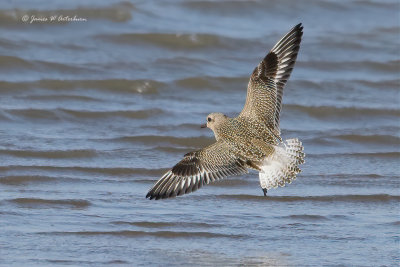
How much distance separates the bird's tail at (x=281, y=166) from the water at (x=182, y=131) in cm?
33

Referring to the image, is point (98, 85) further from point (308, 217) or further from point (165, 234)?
point (165, 234)

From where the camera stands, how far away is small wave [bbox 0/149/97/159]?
7.85 m

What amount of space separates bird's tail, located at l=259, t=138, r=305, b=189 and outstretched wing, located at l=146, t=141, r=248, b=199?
0.50 ft

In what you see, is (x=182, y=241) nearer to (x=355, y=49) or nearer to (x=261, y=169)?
(x=261, y=169)

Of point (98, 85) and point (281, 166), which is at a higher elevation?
point (98, 85)

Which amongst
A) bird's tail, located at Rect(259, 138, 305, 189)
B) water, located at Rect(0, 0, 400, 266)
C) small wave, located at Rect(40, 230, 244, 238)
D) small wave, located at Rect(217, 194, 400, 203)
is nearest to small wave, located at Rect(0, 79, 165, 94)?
water, located at Rect(0, 0, 400, 266)

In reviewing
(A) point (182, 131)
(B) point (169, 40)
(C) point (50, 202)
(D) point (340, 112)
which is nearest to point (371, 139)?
(D) point (340, 112)

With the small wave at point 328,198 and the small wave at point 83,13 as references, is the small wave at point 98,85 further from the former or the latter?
the small wave at point 328,198

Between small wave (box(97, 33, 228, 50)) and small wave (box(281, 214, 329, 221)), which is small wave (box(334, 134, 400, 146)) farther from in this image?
small wave (box(97, 33, 228, 50))

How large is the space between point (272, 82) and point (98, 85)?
3641 millimetres

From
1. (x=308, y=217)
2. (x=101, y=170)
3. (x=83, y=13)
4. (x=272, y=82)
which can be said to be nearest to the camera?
(x=308, y=217)

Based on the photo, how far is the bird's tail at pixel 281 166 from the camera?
621cm

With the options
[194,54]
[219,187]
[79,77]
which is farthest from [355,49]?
[219,187]

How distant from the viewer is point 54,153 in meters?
7.95
